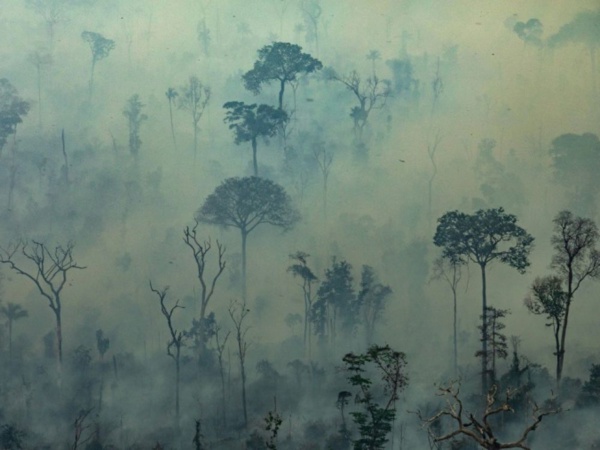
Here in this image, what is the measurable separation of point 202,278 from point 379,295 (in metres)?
3.30

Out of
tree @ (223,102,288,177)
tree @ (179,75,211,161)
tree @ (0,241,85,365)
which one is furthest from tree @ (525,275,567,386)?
tree @ (0,241,85,365)

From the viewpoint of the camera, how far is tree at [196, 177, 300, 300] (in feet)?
45.8

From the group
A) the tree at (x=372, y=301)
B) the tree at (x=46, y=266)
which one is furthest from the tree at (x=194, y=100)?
the tree at (x=372, y=301)

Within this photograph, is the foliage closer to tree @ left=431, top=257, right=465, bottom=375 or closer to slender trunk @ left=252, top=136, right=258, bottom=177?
slender trunk @ left=252, top=136, right=258, bottom=177

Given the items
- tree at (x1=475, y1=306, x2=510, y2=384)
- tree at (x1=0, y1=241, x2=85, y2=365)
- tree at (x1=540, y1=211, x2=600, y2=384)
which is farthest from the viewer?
tree at (x1=0, y1=241, x2=85, y2=365)

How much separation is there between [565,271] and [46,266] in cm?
950

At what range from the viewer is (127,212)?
548 inches

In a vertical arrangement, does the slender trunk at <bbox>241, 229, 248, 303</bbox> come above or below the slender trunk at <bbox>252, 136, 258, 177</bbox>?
below

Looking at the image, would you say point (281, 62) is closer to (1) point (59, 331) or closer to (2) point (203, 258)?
(2) point (203, 258)

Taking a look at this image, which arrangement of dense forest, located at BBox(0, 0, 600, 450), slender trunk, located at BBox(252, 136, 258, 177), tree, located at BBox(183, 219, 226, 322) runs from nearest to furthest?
dense forest, located at BBox(0, 0, 600, 450) < tree, located at BBox(183, 219, 226, 322) < slender trunk, located at BBox(252, 136, 258, 177)

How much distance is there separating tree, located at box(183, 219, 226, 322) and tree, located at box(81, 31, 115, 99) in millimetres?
3885

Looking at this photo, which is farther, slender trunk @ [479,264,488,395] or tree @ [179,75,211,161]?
tree @ [179,75,211,161]

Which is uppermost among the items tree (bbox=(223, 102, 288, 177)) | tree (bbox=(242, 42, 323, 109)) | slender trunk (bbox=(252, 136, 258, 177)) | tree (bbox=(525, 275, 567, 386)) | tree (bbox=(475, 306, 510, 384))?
tree (bbox=(242, 42, 323, 109))

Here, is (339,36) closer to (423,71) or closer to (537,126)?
(423,71)
